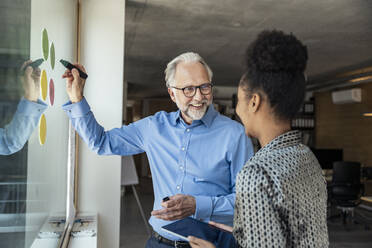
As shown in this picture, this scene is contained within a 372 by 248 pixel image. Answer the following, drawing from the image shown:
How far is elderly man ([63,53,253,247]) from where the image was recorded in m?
1.67

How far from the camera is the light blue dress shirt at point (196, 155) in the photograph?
1670mm

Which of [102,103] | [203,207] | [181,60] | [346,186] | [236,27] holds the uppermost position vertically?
[236,27]

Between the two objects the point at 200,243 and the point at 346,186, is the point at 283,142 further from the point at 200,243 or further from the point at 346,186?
the point at 346,186

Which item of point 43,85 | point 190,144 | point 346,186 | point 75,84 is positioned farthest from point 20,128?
point 346,186

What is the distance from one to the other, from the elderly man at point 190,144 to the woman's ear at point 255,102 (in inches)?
26.9

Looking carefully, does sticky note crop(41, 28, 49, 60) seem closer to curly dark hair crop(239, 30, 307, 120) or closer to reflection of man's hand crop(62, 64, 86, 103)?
reflection of man's hand crop(62, 64, 86, 103)

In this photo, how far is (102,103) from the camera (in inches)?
129

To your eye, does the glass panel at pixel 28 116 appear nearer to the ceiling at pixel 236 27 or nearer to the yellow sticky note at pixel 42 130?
the yellow sticky note at pixel 42 130

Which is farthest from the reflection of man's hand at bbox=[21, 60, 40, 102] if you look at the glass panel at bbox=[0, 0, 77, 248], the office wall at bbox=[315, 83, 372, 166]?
the office wall at bbox=[315, 83, 372, 166]

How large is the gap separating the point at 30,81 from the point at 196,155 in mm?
812

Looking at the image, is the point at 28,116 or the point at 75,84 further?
the point at 75,84

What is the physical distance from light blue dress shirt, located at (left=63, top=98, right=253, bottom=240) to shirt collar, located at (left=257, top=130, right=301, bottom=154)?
0.67 meters

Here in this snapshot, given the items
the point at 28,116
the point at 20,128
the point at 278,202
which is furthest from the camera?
the point at 28,116

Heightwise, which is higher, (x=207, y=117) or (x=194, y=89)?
(x=194, y=89)
